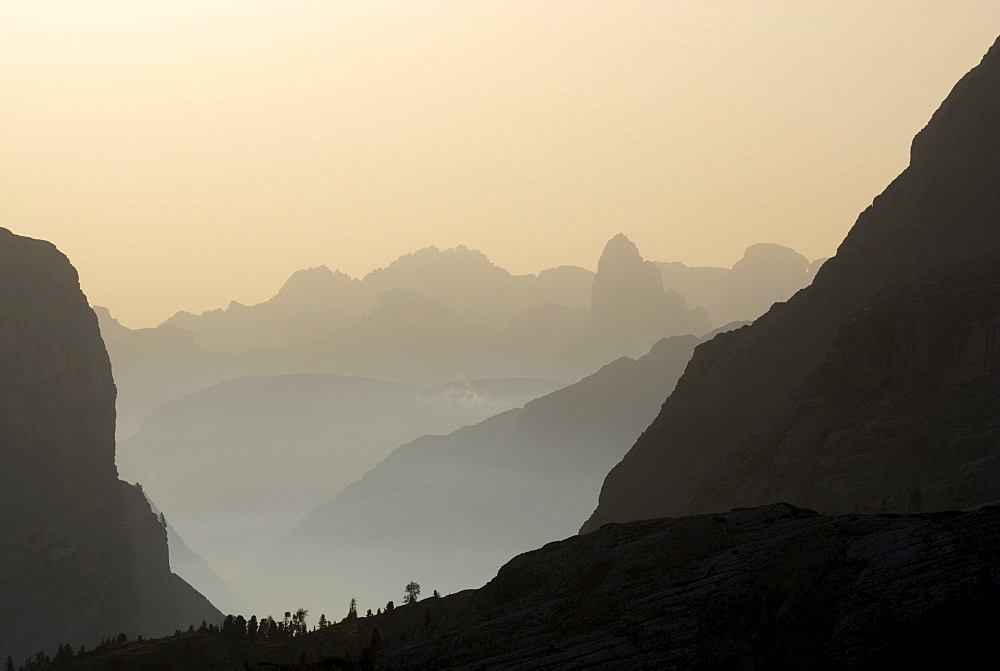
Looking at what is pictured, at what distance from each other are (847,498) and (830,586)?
115295 millimetres

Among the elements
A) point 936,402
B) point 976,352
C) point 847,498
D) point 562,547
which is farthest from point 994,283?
point 562,547

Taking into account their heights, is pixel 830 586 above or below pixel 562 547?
below

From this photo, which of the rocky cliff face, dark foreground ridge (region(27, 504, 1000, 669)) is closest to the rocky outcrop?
dark foreground ridge (region(27, 504, 1000, 669))

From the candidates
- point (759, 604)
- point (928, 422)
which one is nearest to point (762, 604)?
point (759, 604)

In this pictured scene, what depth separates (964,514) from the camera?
80.3 m

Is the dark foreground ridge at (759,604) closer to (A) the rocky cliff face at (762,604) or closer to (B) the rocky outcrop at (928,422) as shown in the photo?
(A) the rocky cliff face at (762,604)

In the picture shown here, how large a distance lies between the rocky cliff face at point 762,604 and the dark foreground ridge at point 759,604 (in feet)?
0.43

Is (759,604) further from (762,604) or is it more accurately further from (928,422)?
(928,422)

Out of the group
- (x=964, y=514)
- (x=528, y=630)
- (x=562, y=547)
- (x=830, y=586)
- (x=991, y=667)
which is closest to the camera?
(x=991, y=667)

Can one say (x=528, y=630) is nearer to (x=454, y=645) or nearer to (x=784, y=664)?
(x=454, y=645)

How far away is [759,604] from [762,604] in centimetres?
23

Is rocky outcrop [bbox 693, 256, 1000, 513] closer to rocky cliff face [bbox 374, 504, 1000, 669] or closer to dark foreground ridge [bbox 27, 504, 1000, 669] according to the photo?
dark foreground ridge [bbox 27, 504, 1000, 669]

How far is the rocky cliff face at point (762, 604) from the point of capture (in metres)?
67.4

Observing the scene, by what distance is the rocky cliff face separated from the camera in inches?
2653
